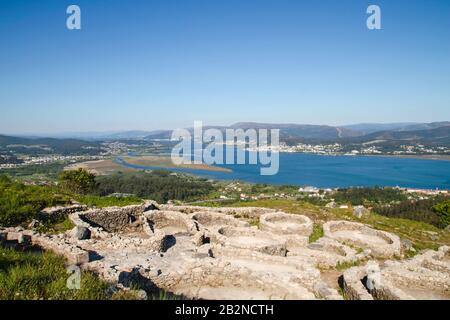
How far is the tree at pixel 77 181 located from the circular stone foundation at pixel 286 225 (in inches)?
701

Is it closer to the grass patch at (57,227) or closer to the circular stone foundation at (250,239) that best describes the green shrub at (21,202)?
the grass patch at (57,227)

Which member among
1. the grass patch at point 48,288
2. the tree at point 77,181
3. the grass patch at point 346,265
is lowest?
the grass patch at point 346,265

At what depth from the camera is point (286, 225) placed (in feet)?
53.7

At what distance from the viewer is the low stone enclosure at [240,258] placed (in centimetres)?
909

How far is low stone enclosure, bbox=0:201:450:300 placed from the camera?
9086mm

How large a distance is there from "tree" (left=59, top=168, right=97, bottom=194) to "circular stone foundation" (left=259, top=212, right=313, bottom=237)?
17.8m

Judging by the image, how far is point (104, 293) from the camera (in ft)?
19.2

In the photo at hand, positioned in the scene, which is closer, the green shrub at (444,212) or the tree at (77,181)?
the tree at (77,181)

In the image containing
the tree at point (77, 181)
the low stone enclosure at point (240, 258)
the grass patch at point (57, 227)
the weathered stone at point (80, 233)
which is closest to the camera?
the low stone enclosure at point (240, 258)

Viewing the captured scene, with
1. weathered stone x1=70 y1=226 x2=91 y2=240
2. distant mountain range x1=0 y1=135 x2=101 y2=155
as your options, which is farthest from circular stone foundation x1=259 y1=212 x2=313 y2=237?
distant mountain range x1=0 y1=135 x2=101 y2=155

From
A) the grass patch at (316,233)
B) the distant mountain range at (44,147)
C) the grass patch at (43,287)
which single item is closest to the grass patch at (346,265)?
the grass patch at (316,233)

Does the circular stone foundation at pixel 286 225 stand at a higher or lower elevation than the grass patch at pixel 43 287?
lower

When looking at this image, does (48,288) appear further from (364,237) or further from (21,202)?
(364,237)
